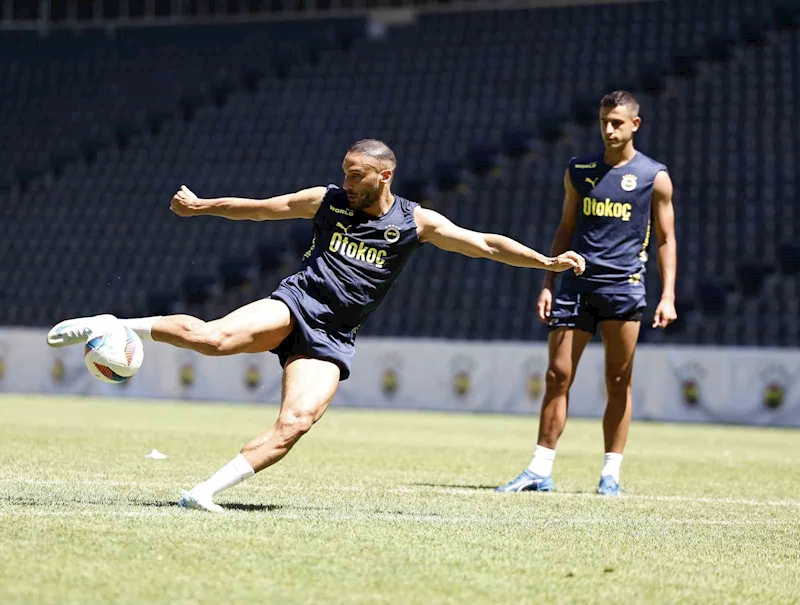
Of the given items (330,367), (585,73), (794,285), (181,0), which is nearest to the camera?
(330,367)

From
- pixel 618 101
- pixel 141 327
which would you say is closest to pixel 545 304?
pixel 618 101

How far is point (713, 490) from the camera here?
28.1 ft

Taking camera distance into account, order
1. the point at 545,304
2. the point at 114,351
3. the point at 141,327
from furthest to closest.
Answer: the point at 545,304
the point at 141,327
the point at 114,351

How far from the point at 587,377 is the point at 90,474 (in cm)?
1210

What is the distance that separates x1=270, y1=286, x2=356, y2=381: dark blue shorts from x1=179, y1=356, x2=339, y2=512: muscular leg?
42 mm

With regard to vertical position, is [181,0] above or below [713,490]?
above

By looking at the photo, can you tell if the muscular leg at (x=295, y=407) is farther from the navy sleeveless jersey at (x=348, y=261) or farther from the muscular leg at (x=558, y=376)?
the muscular leg at (x=558, y=376)

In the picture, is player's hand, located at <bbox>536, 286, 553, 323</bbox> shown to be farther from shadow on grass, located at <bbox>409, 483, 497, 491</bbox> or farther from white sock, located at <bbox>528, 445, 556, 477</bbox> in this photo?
shadow on grass, located at <bbox>409, 483, 497, 491</bbox>

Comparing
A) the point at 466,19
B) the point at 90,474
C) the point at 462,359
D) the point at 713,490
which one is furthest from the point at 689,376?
the point at 466,19

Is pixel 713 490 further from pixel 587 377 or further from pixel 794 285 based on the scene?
pixel 794 285

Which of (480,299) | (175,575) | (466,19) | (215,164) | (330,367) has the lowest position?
(175,575)

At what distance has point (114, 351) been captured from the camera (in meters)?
5.90

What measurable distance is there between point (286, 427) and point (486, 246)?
1304 mm

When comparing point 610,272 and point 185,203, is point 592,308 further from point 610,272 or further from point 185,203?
point 185,203
